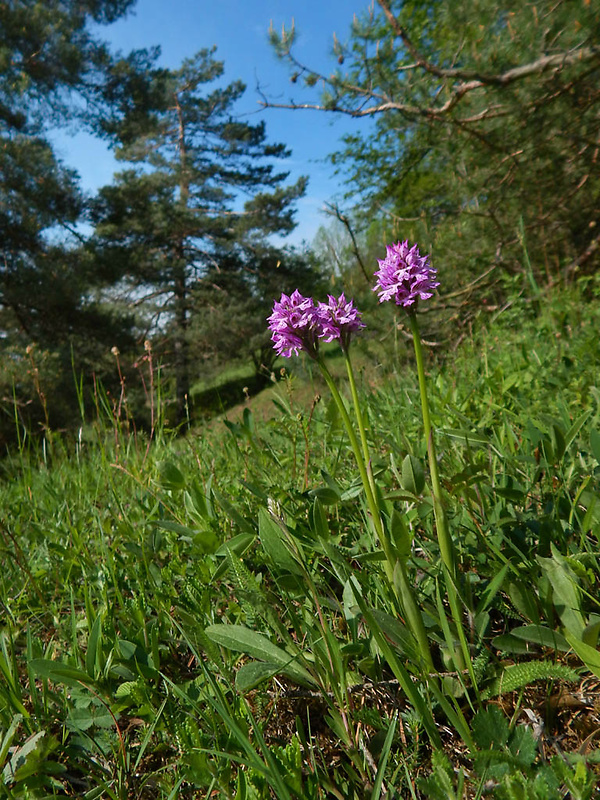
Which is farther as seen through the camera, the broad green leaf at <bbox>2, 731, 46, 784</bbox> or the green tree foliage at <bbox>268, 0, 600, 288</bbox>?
the green tree foliage at <bbox>268, 0, 600, 288</bbox>

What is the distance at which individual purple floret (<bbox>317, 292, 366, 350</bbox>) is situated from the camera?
747 mm

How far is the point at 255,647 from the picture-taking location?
71 cm

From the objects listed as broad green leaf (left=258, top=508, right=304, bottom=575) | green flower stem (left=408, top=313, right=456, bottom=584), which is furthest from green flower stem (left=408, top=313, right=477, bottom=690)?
broad green leaf (left=258, top=508, right=304, bottom=575)

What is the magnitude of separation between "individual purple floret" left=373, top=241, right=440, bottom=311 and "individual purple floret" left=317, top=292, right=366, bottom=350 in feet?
0.21

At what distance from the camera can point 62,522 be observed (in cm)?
153

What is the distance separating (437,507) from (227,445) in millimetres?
1379

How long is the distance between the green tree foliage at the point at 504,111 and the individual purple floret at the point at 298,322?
212 cm

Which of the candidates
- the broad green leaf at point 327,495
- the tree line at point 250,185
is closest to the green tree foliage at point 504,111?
the tree line at point 250,185

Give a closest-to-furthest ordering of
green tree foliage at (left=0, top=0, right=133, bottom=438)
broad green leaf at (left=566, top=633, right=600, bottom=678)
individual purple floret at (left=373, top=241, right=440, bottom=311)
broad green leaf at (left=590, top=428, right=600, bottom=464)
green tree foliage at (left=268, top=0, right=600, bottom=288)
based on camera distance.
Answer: broad green leaf at (left=566, top=633, right=600, bottom=678)
individual purple floret at (left=373, top=241, right=440, bottom=311)
broad green leaf at (left=590, top=428, right=600, bottom=464)
green tree foliage at (left=268, top=0, right=600, bottom=288)
green tree foliage at (left=0, top=0, right=133, bottom=438)

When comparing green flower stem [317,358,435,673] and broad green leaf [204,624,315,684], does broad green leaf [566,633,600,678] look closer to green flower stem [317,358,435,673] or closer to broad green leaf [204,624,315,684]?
green flower stem [317,358,435,673]

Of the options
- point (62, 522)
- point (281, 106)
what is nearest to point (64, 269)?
point (281, 106)

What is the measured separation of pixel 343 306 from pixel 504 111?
3757 millimetres

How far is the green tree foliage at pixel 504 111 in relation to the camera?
10.5 ft

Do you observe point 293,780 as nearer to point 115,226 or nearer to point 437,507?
point 437,507
